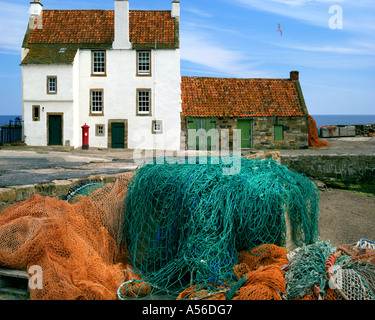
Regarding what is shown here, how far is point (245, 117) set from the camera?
2850 cm

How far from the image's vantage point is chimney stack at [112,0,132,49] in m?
27.0

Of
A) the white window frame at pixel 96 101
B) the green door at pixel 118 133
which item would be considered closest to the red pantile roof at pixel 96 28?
the white window frame at pixel 96 101

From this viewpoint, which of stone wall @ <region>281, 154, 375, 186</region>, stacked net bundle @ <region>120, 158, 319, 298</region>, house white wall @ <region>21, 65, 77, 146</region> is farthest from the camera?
house white wall @ <region>21, 65, 77, 146</region>

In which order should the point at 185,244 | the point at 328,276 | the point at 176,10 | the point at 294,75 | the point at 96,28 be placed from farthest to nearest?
the point at 294,75 < the point at 176,10 < the point at 96,28 < the point at 185,244 < the point at 328,276

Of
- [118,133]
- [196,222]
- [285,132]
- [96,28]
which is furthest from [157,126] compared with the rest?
[196,222]

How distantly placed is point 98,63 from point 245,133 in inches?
435

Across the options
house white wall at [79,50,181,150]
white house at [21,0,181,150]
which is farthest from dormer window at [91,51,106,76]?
house white wall at [79,50,181,150]

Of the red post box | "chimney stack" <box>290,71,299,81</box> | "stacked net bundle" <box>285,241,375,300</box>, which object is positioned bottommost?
"stacked net bundle" <box>285,241,375,300</box>

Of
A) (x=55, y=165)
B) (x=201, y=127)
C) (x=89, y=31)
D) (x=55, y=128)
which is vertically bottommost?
(x=55, y=165)

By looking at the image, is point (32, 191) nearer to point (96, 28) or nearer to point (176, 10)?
point (96, 28)

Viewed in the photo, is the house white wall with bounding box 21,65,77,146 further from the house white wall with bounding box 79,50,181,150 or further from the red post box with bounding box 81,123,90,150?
the house white wall with bounding box 79,50,181,150

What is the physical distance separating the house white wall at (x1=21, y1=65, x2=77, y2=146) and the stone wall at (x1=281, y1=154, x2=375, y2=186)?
13922mm

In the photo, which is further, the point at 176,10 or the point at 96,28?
the point at 176,10
